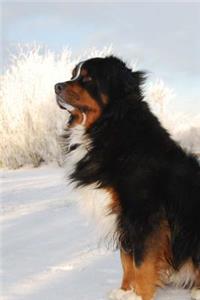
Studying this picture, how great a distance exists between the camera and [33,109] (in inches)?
548

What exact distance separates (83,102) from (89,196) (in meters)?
0.79

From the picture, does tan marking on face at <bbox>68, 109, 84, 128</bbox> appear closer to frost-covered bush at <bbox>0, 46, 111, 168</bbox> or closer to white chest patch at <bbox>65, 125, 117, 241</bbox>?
white chest patch at <bbox>65, 125, 117, 241</bbox>

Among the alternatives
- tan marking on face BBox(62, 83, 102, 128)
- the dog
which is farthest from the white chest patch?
tan marking on face BBox(62, 83, 102, 128)

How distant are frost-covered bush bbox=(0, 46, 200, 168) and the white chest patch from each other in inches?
349

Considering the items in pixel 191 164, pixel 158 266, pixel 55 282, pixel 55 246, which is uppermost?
pixel 191 164

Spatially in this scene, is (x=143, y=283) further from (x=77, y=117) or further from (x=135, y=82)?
(x=135, y=82)

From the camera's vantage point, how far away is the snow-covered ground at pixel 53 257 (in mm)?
3848

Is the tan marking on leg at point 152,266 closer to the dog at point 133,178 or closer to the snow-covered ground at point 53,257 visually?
the dog at point 133,178

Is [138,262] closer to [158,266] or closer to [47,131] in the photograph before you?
[158,266]

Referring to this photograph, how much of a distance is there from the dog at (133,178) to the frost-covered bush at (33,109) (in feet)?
29.5

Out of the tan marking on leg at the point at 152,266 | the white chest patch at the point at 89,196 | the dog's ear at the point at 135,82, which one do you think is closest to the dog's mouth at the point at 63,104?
the white chest patch at the point at 89,196

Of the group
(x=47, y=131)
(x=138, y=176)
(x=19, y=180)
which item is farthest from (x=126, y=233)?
(x=47, y=131)

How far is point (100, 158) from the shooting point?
393 cm

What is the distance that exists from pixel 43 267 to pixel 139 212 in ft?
4.13
